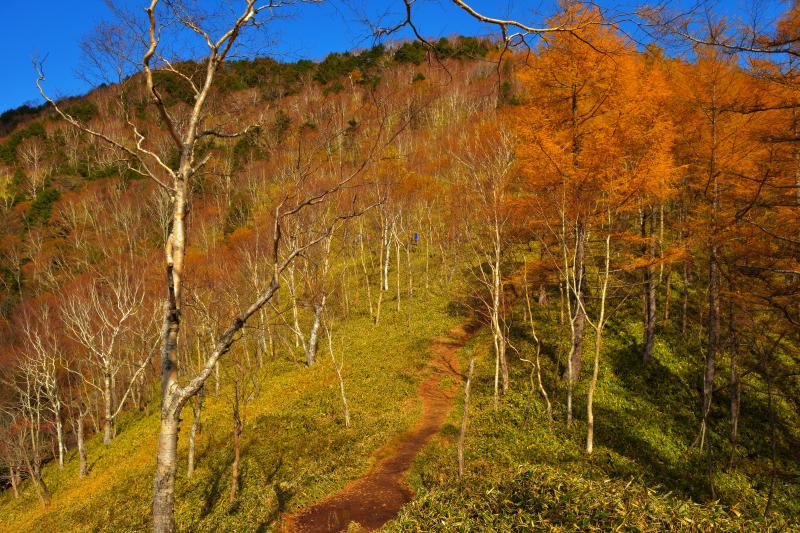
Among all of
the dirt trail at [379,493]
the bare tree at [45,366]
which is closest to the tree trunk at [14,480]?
the bare tree at [45,366]

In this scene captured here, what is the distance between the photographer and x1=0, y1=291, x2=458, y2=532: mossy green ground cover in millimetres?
11227

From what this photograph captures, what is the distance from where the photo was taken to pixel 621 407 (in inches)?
559

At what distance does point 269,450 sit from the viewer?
14367mm

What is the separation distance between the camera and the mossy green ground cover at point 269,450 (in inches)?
442

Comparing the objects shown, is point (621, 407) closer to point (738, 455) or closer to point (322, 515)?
point (738, 455)

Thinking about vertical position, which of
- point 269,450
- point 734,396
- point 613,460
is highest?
point 734,396

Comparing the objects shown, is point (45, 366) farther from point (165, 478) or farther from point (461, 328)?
point (165, 478)

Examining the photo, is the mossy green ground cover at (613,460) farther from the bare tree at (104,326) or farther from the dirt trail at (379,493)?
the bare tree at (104,326)

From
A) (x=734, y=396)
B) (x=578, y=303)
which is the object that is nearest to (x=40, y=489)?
(x=578, y=303)

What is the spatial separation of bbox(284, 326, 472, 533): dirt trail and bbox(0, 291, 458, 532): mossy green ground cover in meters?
0.38

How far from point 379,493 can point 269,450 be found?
5.90 m

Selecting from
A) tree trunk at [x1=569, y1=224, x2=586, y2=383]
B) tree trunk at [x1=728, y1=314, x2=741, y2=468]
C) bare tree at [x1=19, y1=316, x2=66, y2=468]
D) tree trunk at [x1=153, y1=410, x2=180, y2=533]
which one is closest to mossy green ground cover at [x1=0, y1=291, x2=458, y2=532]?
bare tree at [x1=19, y1=316, x2=66, y2=468]

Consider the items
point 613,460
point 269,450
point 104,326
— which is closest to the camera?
point 613,460

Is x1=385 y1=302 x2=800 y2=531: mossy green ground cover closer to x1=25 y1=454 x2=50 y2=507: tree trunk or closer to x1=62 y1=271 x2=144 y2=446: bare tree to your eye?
x1=62 y1=271 x2=144 y2=446: bare tree
